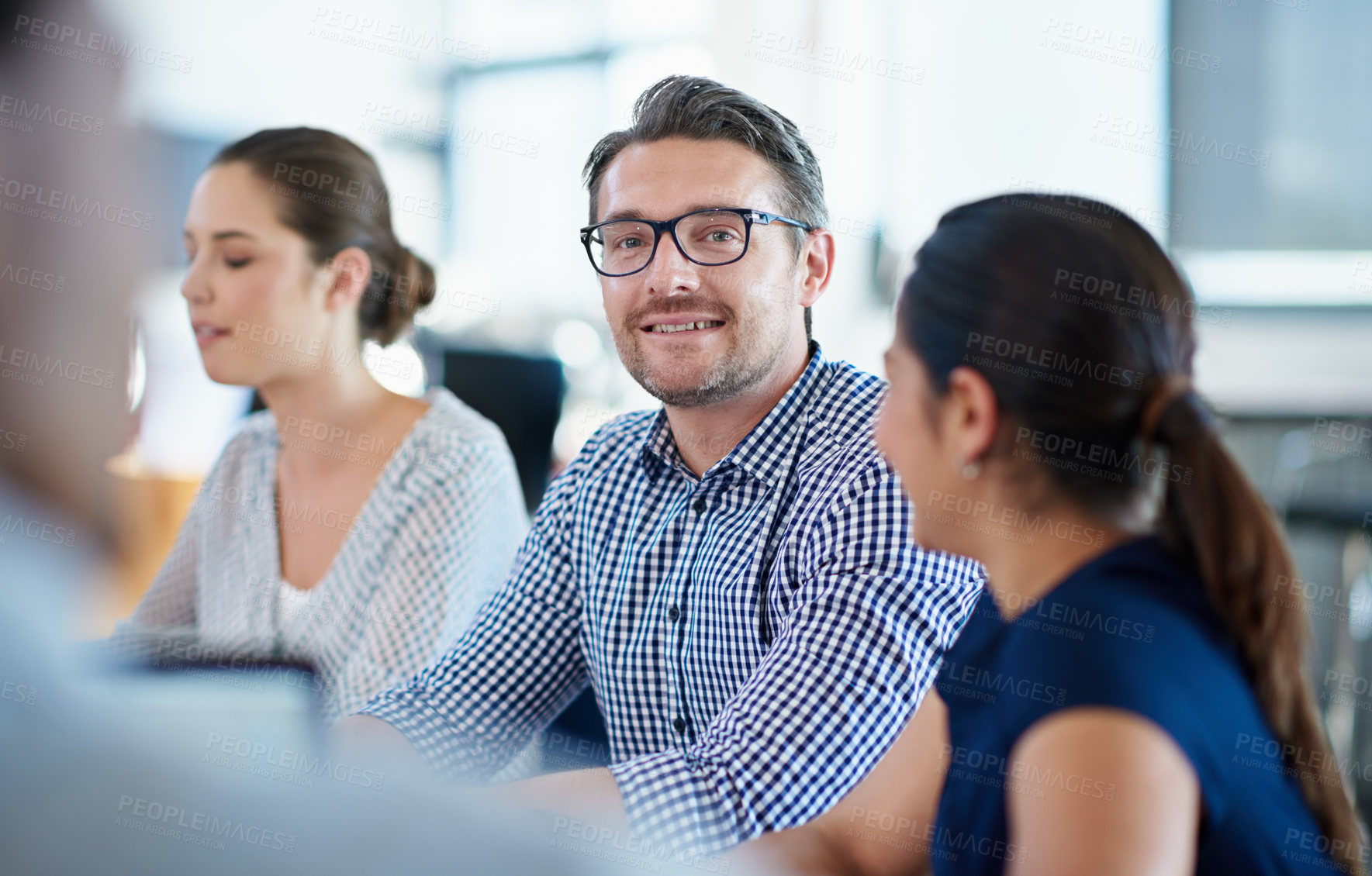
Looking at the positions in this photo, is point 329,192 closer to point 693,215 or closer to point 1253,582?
point 693,215

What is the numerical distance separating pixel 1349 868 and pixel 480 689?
906mm

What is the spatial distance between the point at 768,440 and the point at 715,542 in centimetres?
13

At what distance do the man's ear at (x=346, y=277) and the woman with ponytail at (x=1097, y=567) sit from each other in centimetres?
105

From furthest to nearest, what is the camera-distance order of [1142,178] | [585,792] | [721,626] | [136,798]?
[1142,178], [721,626], [585,792], [136,798]

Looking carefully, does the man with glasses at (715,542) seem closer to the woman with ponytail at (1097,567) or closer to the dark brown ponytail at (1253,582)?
the woman with ponytail at (1097,567)

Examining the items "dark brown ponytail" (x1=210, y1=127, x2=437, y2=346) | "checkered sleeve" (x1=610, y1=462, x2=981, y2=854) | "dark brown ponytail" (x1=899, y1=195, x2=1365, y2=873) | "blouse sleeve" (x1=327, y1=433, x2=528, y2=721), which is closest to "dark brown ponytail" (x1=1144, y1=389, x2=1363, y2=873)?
"dark brown ponytail" (x1=899, y1=195, x2=1365, y2=873)

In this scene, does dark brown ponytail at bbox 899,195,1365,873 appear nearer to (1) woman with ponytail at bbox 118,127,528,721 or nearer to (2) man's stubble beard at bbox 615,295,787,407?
(2) man's stubble beard at bbox 615,295,787,407

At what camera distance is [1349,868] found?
79 cm

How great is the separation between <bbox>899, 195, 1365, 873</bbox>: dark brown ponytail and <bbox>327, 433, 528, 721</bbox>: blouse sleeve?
89 cm

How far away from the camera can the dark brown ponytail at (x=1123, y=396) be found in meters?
0.76

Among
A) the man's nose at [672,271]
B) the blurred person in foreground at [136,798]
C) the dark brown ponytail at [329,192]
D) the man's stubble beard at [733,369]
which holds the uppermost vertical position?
the dark brown ponytail at [329,192]

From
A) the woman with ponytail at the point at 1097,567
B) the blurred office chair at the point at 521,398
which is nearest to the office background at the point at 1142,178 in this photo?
the blurred office chair at the point at 521,398

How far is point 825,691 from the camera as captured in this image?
1.04m

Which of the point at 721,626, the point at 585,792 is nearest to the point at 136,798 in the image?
the point at 585,792
